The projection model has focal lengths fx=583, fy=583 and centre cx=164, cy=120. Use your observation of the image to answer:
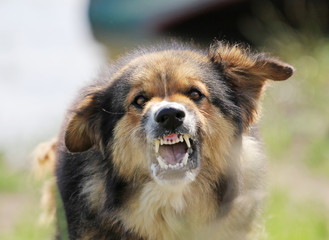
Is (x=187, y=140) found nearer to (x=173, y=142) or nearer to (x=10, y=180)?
(x=173, y=142)

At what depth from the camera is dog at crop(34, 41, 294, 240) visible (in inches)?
143

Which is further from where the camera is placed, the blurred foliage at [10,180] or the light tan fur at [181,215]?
the blurred foliage at [10,180]

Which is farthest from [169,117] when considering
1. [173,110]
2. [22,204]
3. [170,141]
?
[22,204]

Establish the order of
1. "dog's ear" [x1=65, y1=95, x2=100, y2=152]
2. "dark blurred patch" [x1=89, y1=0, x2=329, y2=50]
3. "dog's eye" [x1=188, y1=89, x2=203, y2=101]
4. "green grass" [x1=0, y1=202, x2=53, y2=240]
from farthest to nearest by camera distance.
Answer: "dark blurred patch" [x1=89, y1=0, x2=329, y2=50] < "green grass" [x1=0, y1=202, x2=53, y2=240] < "dog's ear" [x1=65, y1=95, x2=100, y2=152] < "dog's eye" [x1=188, y1=89, x2=203, y2=101]

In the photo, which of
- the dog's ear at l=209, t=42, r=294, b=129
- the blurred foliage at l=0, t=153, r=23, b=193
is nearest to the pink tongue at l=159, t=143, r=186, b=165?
the dog's ear at l=209, t=42, r=294, b=129

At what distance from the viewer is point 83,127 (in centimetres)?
400

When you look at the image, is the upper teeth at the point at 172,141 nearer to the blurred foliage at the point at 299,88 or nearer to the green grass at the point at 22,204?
the green grass at the point at 22,204

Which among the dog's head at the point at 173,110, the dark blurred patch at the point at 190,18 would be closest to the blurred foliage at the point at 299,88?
the dark blurred patch at the point at 190,18

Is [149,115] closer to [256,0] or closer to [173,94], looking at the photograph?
[173,94]

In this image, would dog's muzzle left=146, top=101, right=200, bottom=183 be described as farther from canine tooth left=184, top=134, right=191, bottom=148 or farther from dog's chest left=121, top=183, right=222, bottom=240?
dog's chest left=121, top=183, right=222, bottom=240

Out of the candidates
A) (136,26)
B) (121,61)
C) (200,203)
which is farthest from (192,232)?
(136,26)

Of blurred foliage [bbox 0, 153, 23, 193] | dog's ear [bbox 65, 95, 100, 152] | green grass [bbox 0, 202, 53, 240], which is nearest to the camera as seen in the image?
dog's ear [bbox 65, 95, 100, 152]

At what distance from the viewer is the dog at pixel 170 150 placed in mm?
3641

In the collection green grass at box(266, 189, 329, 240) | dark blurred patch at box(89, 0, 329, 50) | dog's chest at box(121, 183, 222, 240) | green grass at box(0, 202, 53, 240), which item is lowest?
green grass at box(0, 202, 53, 240)
